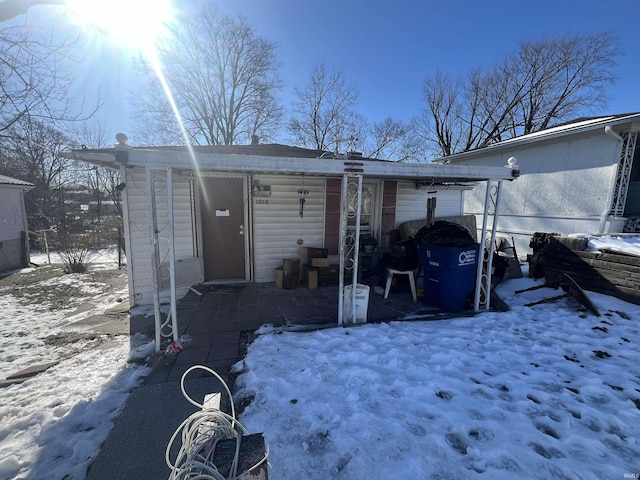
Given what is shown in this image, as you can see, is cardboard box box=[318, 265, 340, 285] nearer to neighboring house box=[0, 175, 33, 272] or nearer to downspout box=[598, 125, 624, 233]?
downspout box=[598, 125, 624, 233]

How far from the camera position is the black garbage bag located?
427cm

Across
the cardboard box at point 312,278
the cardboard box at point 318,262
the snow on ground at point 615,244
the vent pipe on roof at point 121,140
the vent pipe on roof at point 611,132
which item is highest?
the vent pipe on roof at point 611,132

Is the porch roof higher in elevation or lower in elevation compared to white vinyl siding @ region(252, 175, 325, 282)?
higher

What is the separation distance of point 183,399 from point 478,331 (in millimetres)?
3585

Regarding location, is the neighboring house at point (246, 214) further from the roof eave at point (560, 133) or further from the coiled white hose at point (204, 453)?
the roof eave at point (560, 133)

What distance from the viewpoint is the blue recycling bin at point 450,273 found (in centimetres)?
419

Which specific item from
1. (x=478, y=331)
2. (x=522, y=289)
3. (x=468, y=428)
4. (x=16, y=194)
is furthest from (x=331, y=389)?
(x=16, y=194)

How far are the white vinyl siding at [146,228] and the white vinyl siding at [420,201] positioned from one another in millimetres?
4578

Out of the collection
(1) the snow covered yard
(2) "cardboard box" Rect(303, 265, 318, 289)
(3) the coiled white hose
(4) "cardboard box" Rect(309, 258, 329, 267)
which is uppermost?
(4) "cardboard box" Rect(309, 258, 329, 267)

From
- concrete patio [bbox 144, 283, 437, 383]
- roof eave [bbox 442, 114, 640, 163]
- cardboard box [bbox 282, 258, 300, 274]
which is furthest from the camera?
roof eave [bbox 442, 114, 640, 163]

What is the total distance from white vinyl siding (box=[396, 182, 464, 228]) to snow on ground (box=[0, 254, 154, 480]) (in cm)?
553

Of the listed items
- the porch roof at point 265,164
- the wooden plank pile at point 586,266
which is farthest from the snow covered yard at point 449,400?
the porch roof at point 265,164

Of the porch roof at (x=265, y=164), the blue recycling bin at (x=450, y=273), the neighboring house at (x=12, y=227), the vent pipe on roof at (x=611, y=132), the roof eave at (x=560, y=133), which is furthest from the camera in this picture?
the neighboring house at (x=12, y=227)

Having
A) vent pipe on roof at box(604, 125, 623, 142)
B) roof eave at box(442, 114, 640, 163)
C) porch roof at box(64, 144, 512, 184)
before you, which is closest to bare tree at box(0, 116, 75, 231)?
porch roof at box(64, 144, 512, 184)
